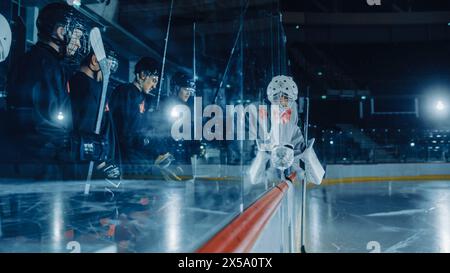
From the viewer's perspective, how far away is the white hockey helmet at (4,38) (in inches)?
88.0

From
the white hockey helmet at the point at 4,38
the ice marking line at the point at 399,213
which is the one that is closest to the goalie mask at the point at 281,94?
the ice marking line at the point at 399,213

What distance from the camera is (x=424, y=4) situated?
35.3 feet

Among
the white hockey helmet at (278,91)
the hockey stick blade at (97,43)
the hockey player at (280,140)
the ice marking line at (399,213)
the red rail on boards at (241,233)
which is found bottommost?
the ice marking line at (399,213)

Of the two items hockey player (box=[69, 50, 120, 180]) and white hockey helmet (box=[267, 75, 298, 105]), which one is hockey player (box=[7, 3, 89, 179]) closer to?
hockey player (box=[69, 50, 120, 180])

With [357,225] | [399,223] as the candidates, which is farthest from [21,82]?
[399,223]

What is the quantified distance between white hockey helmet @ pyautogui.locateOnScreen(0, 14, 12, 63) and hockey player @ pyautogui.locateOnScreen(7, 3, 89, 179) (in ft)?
0.28

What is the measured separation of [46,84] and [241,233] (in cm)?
196

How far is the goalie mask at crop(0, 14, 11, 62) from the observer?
87.9 inches

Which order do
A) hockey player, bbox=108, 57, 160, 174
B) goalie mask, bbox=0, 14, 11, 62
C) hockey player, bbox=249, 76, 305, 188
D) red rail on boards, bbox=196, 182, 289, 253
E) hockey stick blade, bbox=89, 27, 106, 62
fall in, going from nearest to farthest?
red rail on boards, bbox=196, 182, 289, 253 < goalie mask, bbox=0, 14, 11, 62 < hockey stick blade, bbox=89, 27, 106, 62 < hockey player, bbox=108, 57, 160, 174 < hockey player, bbox=249, 76, 305, 188

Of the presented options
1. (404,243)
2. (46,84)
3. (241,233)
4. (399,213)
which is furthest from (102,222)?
(399,213)

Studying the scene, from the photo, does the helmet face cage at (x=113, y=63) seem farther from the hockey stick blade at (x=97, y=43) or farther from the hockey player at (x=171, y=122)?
the hockey player at (x=171, y=122)

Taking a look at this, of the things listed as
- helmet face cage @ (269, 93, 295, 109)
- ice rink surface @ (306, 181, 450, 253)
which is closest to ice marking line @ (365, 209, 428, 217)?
ice rink surface @ (306, 181, 450, 253)

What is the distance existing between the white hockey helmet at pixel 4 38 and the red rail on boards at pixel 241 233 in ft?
6.18
